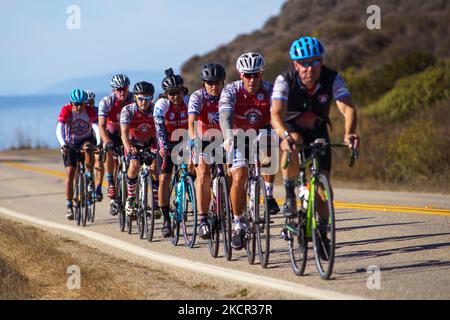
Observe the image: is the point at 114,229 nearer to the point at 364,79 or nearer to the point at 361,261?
the point at 361,261

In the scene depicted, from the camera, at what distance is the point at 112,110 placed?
559 inches

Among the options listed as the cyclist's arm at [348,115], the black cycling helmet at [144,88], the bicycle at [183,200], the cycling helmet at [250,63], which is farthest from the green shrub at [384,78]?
the cyclist's arm at [348,115]

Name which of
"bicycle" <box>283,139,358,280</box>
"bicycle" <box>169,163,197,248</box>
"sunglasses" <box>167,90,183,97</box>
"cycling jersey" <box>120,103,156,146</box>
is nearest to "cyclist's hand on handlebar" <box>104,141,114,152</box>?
"cycling jersey" <box>120,103,156,146</box>

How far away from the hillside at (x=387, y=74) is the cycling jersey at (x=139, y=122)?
6.85m

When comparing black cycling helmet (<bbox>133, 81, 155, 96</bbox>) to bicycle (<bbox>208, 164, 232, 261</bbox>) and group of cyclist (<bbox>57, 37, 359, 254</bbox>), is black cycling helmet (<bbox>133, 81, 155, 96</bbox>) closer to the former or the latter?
group of cyclist (<bbox>57, 37, 359, 254</bbox>)

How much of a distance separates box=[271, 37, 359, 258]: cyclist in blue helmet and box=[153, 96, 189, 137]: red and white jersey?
11.4 ft

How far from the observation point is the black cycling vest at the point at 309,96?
8242 mm

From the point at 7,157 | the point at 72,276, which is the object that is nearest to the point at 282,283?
the point at 72,276

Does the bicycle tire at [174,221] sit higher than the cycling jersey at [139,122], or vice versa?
the cycling jersey at [139,122]

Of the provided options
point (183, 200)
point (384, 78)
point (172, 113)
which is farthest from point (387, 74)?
point (183, 200)

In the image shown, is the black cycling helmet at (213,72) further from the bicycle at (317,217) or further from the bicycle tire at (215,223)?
the bicycle at (317,217)

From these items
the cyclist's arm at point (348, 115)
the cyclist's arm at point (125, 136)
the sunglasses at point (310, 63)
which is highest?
the sunglasses at point (310, 63)

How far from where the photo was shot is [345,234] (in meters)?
11.0

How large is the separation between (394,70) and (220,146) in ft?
85.0
